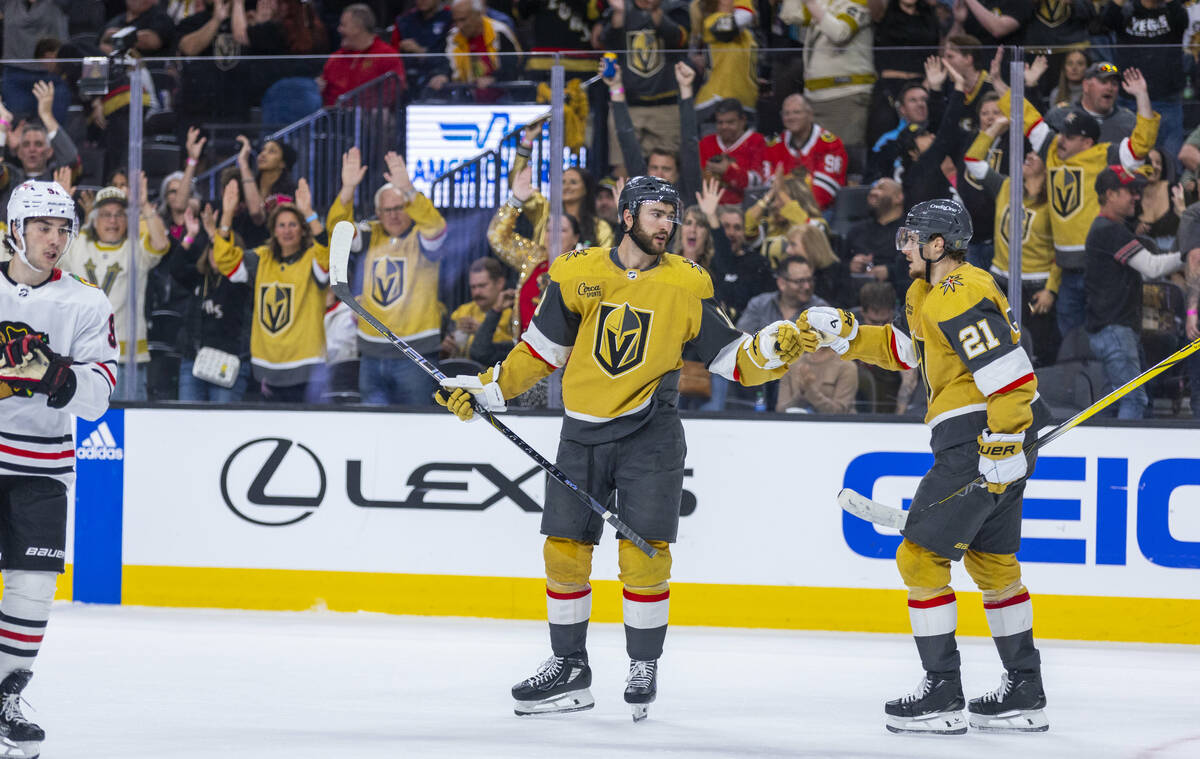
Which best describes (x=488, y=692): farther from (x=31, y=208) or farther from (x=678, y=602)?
(x=31, y=208)

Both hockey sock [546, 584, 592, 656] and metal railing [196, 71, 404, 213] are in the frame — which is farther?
metal railing [196, 71, 404, 213]

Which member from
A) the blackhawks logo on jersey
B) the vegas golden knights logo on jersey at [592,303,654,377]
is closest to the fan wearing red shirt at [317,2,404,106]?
the vegas golden knights logo on jersey at [592,303,654,377]

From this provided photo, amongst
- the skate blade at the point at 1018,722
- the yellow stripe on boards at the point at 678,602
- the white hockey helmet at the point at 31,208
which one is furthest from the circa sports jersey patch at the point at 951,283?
the white hockey helmet at the point at 31,208

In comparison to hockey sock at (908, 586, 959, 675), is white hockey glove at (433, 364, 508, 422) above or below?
above

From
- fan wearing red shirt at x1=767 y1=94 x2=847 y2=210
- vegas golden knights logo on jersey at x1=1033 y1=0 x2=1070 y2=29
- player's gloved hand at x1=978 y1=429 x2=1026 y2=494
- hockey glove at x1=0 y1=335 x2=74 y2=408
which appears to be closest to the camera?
hockey glove at x1=0 y1=335 x2=74 y2=408

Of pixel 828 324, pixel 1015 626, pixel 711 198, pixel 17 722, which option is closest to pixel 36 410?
pixel 17 722

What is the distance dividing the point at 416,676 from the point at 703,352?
1369 mm

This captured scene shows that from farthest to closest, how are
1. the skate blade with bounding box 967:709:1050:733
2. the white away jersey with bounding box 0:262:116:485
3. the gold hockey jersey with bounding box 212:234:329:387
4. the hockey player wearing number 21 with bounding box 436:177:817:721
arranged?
1. the gold hockey jersey with bounding box 212:234:329:387
2. the hockey player wearing number 21 with bounding box 436:177:817:721
3. the skate blade with bounding box 967:709:1050:733
4. the white away jersey with bounding box 0:262:116:485

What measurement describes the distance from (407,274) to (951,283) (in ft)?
8.03

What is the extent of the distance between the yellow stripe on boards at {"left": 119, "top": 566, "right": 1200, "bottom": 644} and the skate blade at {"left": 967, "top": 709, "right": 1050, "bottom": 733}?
129cm

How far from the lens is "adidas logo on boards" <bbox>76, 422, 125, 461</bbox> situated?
18.2ft

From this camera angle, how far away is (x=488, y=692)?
412cm

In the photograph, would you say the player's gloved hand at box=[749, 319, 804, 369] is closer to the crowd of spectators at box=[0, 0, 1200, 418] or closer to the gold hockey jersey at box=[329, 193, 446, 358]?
the crowd of spectators at box=[0, 0, 1200, 418]

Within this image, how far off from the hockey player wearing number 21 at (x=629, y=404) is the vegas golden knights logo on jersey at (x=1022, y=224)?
63.0 inches
